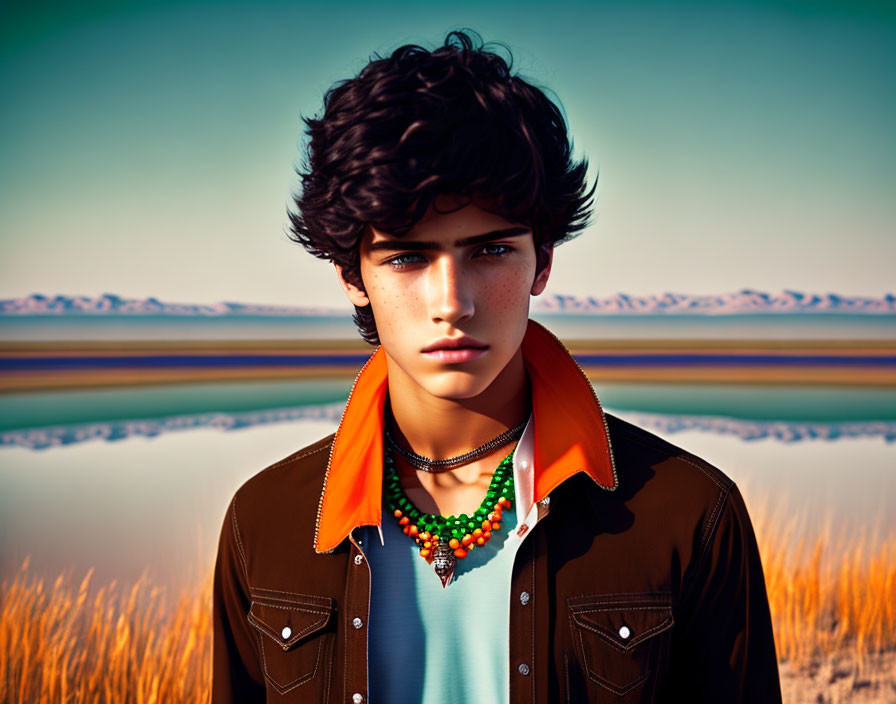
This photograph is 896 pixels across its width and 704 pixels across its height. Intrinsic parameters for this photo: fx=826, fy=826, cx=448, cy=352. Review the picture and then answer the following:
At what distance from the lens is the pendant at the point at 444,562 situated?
1.33 meters

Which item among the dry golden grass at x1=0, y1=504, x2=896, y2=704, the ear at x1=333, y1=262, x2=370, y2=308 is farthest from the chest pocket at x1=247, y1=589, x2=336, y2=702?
the dry golden grass at x1=0, y1=504, x2=896, y2=704

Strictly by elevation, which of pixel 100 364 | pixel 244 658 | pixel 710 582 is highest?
pixel 100 364

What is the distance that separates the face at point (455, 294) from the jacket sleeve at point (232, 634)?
0.52 metres

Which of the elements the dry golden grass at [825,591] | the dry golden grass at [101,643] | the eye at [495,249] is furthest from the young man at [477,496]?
the dry golden grass at [825,591]

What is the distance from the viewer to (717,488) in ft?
4.48

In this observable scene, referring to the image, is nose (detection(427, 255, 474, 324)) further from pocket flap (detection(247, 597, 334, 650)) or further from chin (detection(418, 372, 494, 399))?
pocket flap (detection(247, 597, 334, 650))

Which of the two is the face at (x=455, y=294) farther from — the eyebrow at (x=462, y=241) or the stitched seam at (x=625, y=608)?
the stitched seam at (x=625, y=608)

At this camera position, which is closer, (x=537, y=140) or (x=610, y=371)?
(x=537, y=140)

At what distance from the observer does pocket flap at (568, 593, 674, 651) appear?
129cm

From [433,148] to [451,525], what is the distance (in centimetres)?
61

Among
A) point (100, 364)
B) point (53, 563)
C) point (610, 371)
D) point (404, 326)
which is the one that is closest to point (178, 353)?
point (100, 364)

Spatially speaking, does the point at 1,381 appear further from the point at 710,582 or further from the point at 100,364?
the point at 710,582

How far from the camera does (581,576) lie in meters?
1.33

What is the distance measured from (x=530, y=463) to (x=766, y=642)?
0.49 m
